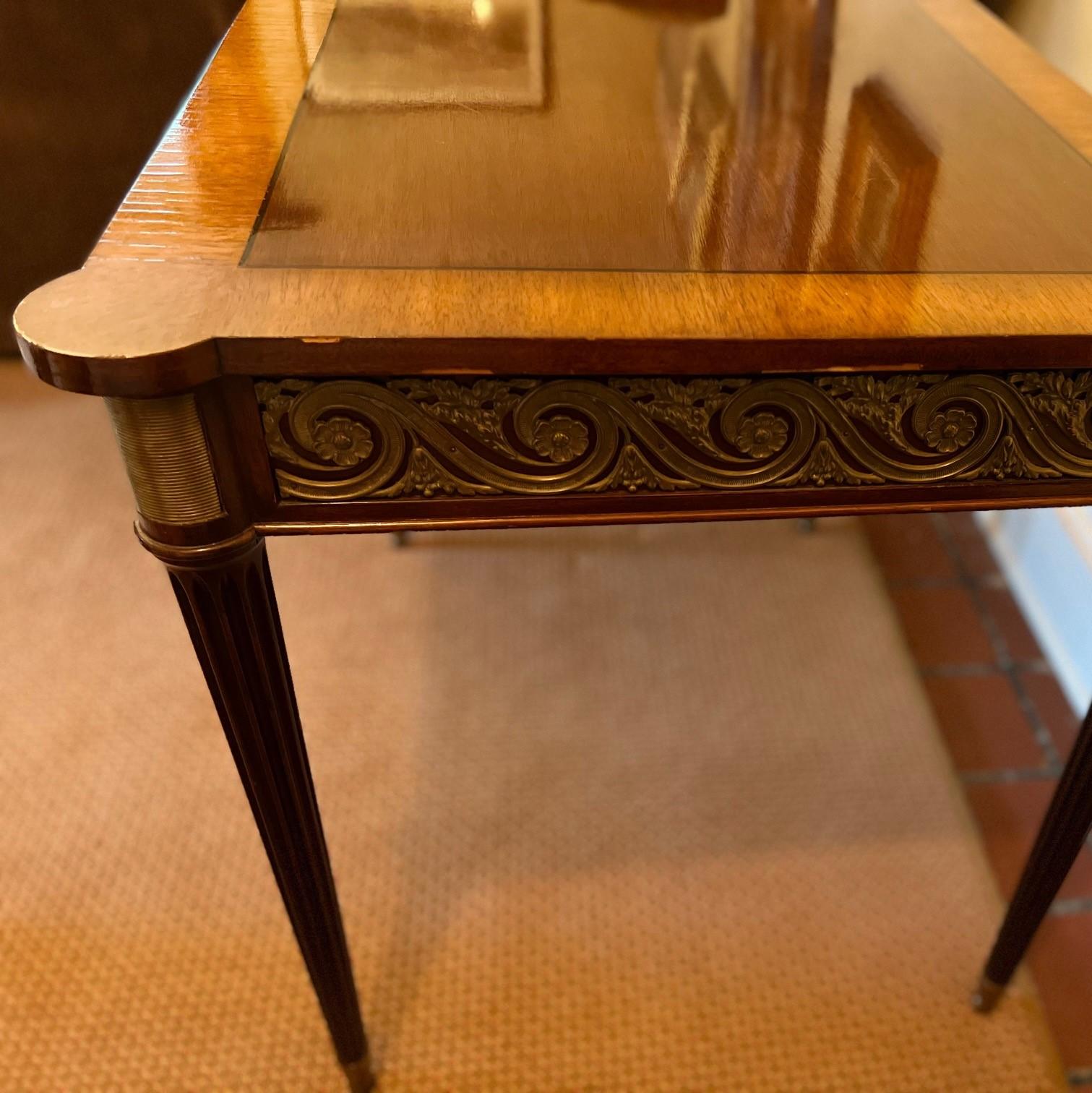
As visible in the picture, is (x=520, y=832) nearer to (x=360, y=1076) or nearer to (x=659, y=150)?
(x=360, y=1076)

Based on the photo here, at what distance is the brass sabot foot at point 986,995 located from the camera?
855 mm

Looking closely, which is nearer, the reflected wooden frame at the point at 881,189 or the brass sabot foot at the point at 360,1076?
the reflected wooden frame at the point at 881,189

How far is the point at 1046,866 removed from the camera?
76cm

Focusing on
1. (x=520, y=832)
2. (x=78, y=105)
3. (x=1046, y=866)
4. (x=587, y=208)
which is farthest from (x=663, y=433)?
(x=78, y=105)

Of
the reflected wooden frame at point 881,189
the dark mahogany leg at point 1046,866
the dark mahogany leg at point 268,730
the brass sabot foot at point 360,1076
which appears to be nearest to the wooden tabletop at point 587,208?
the reflected wooden frame at point 881,189

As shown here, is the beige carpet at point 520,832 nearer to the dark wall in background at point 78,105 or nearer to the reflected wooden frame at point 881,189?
the dark wall in background at point 78,105

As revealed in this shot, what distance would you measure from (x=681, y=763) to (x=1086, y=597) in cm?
52

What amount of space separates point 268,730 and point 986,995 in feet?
2.23

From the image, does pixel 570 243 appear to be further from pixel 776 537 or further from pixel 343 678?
pixel 776 537

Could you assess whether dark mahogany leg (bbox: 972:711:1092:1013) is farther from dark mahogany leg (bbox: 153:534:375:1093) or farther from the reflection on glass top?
dark mahogany leg (bbox: 153:534:375:1093)

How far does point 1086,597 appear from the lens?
3.78 feet

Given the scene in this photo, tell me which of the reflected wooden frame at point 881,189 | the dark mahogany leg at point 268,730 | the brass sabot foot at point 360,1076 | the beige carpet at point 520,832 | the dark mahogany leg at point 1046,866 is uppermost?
the reflected wooden frame at point 881,189

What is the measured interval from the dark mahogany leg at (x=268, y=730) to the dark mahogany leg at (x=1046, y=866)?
1.77ft

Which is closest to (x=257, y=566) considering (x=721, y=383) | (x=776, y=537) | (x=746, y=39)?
(x=721, y=383)
